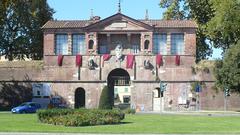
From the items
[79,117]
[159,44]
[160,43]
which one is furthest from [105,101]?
[79,117]

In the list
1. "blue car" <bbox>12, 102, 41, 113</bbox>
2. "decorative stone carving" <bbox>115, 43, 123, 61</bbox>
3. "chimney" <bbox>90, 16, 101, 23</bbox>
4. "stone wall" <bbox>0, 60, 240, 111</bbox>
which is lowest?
"blue car" <bbox>12, 102, 41, 113</bbox>

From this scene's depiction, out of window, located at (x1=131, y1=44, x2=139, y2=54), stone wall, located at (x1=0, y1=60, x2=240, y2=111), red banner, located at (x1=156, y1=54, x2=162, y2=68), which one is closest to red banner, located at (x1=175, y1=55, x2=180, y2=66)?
stone wall, located at (x1=0, y1=60, x2=240, y2=111)

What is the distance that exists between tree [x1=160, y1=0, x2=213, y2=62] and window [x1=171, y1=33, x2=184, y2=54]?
8470 millimetres

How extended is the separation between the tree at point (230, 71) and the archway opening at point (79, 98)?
1976 cm

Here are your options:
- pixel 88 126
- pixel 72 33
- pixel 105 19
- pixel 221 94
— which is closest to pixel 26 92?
pixel 72 33

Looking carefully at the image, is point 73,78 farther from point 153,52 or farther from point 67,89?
point 153,52

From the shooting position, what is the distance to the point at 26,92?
244ft

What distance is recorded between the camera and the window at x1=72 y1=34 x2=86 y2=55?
244ft

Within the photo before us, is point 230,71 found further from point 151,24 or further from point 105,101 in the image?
point 151,24

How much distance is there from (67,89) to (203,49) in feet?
76.7

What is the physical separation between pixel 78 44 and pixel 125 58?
6947 millimetres

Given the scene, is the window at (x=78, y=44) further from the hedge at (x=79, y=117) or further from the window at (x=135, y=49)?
A: the hedge at (x=79, y=117)

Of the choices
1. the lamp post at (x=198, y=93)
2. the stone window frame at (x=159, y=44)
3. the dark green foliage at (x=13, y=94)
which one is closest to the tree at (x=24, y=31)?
the dark green foliage at (x=13, y=94)

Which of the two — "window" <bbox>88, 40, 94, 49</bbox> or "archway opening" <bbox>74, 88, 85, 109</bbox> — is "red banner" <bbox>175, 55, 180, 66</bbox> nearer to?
"window" <bbox>88, 40, 94, 49</bbox>
